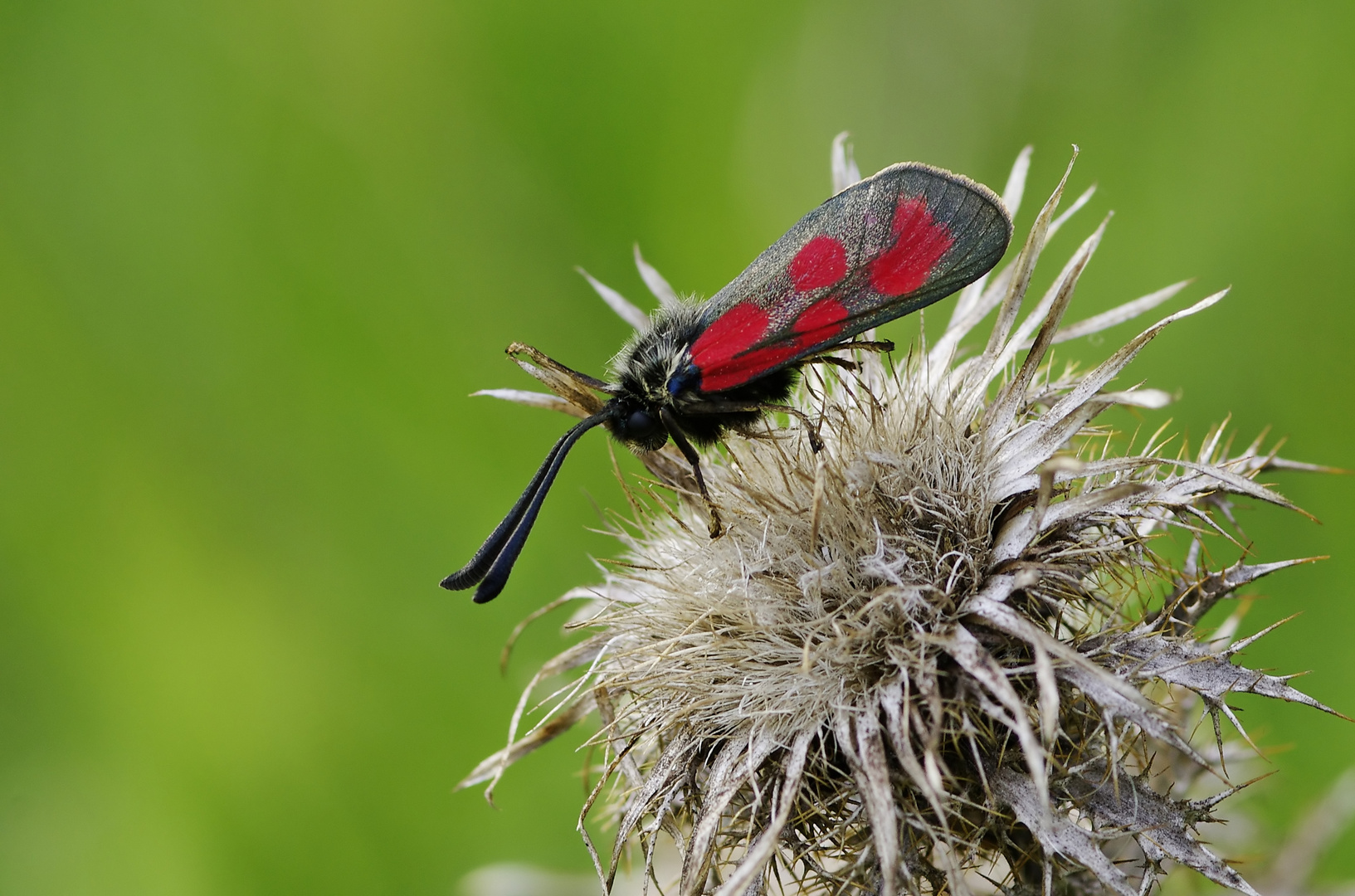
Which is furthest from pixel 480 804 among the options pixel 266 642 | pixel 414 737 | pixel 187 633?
pixel 187 633

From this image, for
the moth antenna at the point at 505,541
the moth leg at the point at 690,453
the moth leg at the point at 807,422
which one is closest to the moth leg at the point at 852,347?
the moth leg at the point at 807,422

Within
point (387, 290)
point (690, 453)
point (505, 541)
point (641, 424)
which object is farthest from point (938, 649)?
point (387, 290)

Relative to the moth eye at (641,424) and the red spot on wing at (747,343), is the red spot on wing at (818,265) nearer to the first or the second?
the red spot on wing at (747,343)

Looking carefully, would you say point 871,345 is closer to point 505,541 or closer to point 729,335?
point 729,335

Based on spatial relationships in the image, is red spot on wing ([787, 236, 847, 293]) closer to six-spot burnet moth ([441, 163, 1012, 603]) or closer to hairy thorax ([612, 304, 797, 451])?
six-spot burnet moth ([441, 163, 1012, 603])

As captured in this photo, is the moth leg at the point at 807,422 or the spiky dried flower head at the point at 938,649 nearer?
the spiky dried flower head at the point at 938,649

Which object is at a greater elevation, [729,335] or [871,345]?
[729,335]

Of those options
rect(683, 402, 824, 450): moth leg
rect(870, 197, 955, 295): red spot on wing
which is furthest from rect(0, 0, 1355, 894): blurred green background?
rect(870, 197, 955, 295): red spot on wing
